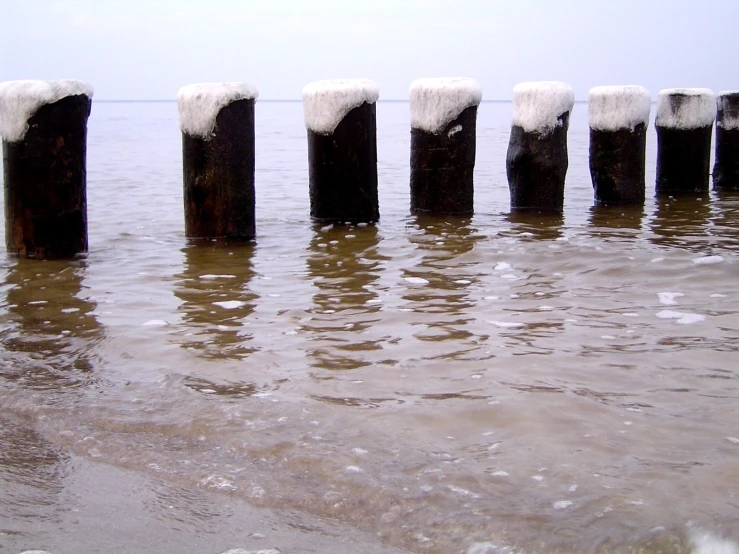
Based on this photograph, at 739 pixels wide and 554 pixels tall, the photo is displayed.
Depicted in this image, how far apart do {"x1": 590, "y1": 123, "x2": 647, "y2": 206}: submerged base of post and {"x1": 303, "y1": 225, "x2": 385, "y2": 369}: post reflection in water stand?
271 cm

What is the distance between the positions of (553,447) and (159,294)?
3019mm

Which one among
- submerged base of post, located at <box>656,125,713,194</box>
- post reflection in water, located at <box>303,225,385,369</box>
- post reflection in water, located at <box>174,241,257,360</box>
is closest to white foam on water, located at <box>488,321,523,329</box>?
post reflection in water, located at <box>303,225,385,369</box>

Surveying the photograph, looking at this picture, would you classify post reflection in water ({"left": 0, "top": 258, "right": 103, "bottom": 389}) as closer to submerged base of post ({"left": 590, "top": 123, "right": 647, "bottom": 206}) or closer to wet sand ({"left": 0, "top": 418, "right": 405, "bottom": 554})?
wet sand ({"left": 0, "top": 418, "right": 405, "bottom": 554})

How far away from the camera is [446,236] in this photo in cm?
712

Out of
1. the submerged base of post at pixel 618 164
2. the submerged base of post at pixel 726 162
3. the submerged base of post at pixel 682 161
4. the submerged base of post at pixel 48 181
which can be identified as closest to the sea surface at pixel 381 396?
the submerged base of post at pixel 48 181

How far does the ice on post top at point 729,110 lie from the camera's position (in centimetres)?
1004

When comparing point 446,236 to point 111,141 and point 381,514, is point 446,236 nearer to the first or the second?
point 381,514

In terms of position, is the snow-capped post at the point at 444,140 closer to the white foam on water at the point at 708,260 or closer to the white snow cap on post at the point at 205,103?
the white snow cap on post at the point at 205,103

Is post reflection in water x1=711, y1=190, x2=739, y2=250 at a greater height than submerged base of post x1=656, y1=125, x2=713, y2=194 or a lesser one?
lesser

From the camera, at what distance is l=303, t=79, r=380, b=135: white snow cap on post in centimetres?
715

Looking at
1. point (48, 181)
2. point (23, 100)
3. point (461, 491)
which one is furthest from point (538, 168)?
point (461, 491)

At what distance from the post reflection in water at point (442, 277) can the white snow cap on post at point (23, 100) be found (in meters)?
2.60

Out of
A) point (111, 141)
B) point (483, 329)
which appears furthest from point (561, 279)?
point (111, 141)

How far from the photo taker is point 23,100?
583 cm
